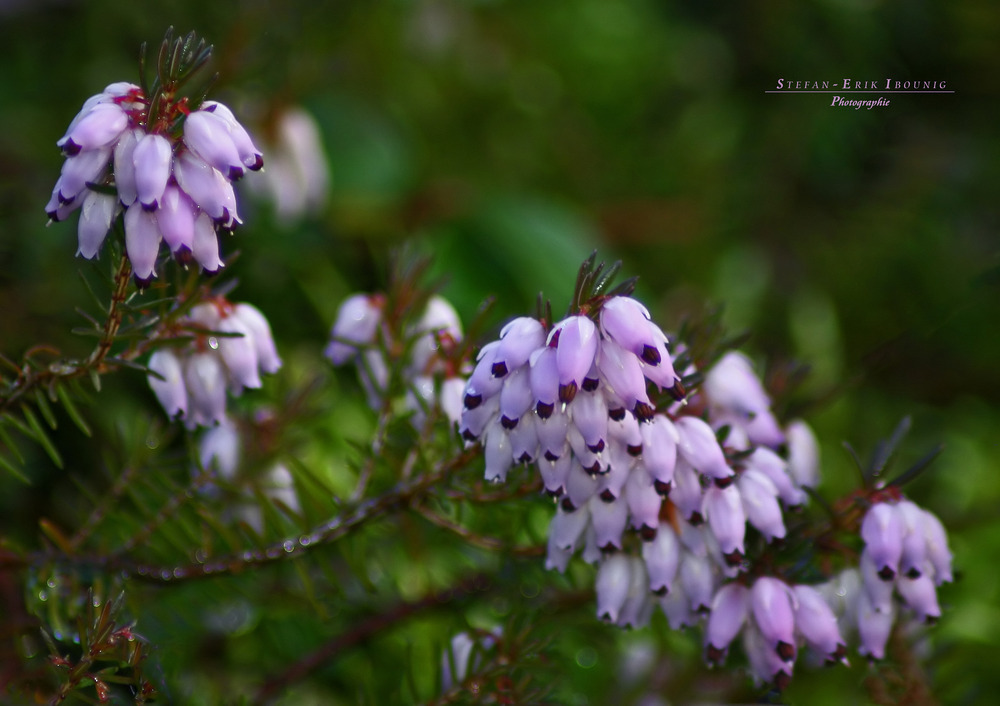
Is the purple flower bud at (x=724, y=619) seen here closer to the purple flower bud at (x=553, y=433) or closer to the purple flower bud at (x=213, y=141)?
the purple flower bud at (x=553, y=433)

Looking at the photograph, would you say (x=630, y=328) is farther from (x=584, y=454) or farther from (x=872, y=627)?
(x=872, y=627)

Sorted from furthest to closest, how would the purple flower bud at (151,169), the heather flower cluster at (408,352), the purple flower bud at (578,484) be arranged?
the heather flower cluster at (408,352), the purple flower bud at (578,484), the purple flower bud at (151,169)

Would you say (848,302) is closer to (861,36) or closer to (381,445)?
(861,36)

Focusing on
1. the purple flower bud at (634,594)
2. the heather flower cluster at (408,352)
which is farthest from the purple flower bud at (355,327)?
Answer: the purple flower bud at (634,594)

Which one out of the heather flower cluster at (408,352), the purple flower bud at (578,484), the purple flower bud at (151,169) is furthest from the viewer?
the heather flower cluster at (408,352)

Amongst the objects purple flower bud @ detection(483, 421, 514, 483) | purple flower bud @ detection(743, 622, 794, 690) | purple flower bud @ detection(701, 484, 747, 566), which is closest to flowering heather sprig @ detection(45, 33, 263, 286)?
purple flower bud @ detection(483, 421, 514, 483)

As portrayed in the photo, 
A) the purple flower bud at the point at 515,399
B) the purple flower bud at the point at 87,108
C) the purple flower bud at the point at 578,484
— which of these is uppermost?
the purple flower bud at the point at 87,108

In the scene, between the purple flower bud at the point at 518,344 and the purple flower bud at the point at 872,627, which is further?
the purple flower bud at the point at 872,627
